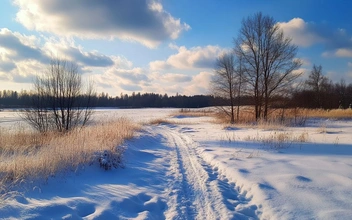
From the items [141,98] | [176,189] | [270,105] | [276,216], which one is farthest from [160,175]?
[141,98]

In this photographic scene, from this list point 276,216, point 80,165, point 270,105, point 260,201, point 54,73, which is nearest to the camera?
point 276,216

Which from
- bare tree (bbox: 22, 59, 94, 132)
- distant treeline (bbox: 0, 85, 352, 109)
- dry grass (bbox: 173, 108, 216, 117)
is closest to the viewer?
bare tree (bbox: 22, 59, 94, 132)

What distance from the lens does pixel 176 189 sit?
15.6 feet

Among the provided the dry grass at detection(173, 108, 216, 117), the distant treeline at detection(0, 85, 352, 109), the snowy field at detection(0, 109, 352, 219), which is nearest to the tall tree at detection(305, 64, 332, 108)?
the distant treeline at detection(0, 85, 352, 109)

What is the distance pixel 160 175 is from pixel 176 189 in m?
1.24

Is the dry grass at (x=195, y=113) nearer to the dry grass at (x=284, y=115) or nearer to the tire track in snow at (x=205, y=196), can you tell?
the dry grass at (x=284, y=115)

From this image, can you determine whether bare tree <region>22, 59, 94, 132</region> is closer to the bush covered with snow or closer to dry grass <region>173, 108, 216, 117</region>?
the bush covered with snow

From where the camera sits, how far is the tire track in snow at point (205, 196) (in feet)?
11.8

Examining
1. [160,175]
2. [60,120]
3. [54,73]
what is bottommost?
[160,175]

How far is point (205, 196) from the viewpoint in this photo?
14.1 feet

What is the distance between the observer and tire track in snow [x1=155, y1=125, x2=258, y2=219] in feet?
11.8

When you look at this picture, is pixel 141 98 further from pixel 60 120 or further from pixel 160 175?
pixel 160 175

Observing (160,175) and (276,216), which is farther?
(160,175)

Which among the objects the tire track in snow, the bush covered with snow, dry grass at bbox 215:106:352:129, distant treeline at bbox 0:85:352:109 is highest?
distant treeline at bbox 0:85:352:109
